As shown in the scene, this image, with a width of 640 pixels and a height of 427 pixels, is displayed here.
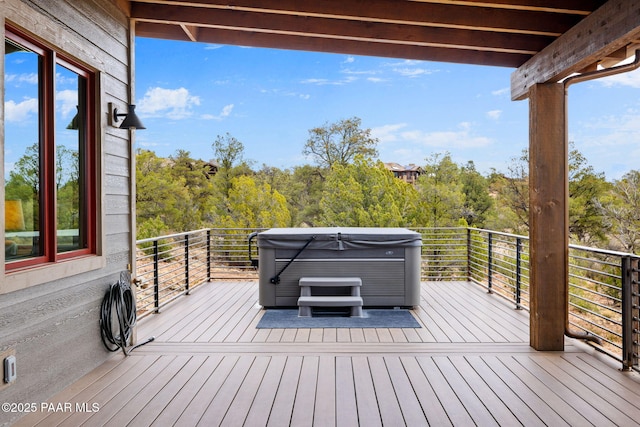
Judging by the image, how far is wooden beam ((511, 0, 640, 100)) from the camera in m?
2.65

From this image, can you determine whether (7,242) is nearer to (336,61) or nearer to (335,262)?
(335,262)

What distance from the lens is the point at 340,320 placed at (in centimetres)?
462

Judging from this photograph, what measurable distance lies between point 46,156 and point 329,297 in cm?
290

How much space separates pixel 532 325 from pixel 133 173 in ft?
11.0

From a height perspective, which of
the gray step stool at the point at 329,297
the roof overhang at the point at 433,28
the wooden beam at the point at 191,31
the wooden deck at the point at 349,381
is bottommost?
the wooden deck at the point at 349,381

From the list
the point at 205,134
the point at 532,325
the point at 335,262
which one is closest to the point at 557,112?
the point at 532,325

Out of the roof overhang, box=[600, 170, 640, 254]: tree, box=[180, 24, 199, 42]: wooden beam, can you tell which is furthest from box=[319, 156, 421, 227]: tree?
box=[180, 24, 199, 42]: wooden beam

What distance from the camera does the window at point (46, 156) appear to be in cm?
258

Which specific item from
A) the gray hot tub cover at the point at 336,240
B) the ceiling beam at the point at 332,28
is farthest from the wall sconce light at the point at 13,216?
the gray hot tub cover at the point at 336,240

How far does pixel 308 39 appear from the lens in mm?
4191

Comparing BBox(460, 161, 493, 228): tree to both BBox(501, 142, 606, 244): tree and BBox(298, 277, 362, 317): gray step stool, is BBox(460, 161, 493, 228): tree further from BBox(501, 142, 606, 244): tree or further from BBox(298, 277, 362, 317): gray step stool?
BBox(298, 277, 362, 317): gray step stool

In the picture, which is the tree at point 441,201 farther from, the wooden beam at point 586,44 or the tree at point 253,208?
the wooden beam at point 586,44

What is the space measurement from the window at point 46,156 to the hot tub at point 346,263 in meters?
2.07

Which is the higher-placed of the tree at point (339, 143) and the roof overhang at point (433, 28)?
the tree at point (339, 143)
